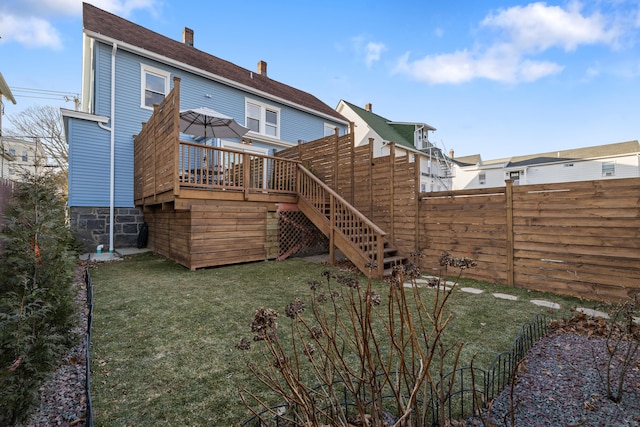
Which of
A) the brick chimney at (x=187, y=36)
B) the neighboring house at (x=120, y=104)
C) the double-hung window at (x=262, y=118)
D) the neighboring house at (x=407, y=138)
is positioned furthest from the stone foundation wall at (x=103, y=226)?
the neighboring house at (x=407, y=138)

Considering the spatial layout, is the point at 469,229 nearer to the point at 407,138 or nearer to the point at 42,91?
the point at 407,138

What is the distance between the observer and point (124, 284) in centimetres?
513

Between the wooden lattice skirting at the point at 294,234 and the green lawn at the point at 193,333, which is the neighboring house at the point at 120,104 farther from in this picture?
the wooden lattice skirting at the point at 294,234

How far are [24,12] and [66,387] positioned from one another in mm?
17795

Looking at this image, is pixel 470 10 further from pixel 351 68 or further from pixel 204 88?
pixel 204 88

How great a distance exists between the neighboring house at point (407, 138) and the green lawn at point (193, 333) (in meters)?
14.2

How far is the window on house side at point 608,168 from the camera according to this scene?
20.5 meters

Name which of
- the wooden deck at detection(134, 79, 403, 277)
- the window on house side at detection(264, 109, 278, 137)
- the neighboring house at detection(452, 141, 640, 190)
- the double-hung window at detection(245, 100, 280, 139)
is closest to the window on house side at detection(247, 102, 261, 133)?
the double-hung window at detection(245, 100, 280, 139)

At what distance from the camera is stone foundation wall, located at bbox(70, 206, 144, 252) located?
27.9 ft

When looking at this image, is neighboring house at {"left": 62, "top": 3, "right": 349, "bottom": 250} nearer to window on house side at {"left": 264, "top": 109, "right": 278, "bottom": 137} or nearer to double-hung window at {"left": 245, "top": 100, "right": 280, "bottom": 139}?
double-hung window at {"left": 245, "top": 100, "right": 280, "bottom": 139}

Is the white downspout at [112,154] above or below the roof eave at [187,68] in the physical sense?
below

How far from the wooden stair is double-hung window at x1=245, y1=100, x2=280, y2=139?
5.23m

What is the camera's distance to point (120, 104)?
8.98m

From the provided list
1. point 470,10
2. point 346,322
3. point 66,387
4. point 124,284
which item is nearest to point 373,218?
point 346,322
